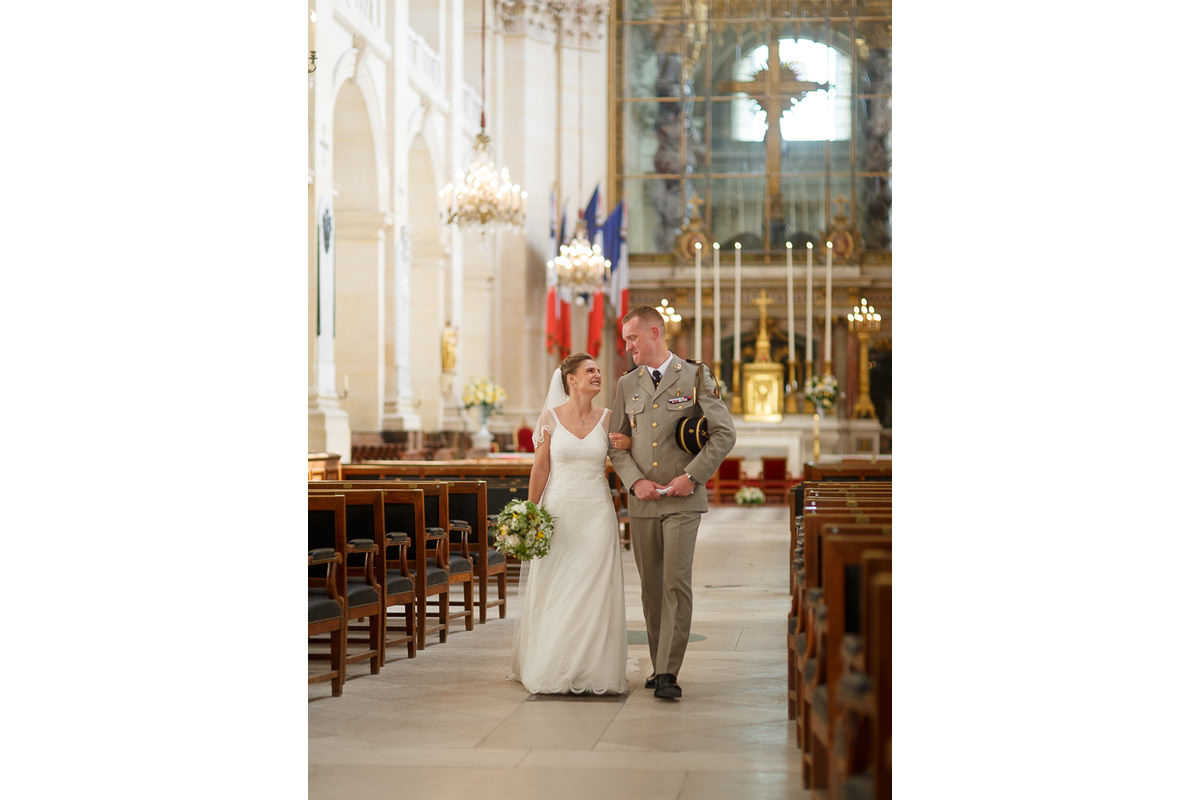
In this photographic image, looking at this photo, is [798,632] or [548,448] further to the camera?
[548,448]

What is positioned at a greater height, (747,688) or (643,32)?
(643,32)

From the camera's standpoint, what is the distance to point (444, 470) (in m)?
11.2

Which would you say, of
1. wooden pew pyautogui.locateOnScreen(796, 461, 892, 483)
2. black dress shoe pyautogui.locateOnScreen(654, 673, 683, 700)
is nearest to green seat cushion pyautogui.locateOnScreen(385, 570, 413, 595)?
black dress shoe pyautogui.locateOnScreen(654, 673, 683, 700)

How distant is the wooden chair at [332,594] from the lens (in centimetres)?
559

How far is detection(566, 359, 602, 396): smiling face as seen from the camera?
5965 mm

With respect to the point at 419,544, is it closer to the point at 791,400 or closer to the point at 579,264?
the point at 579,264

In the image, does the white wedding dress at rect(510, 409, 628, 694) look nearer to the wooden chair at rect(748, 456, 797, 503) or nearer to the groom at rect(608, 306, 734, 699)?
the groom at rect(608, 306, 734, 699)

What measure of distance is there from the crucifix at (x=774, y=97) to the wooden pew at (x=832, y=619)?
20555mm

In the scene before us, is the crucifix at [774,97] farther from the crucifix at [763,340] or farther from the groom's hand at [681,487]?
the groom's hand at [681,487]

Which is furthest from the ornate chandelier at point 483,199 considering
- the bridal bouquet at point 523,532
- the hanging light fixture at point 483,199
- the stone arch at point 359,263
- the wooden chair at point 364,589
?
the bridal bouquet at point 523,532
